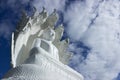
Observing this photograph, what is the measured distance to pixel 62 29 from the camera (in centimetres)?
1457

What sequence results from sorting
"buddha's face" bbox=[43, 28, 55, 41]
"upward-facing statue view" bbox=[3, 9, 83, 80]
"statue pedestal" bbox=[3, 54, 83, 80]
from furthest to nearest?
1. "buddha's face" bbox=[43, 28, 55, 41]
2. "upward-facing statue view" bbox=[3, 9, 83, 80]
3. "statue pedestal" bbox=[3, 54, 83, 80]

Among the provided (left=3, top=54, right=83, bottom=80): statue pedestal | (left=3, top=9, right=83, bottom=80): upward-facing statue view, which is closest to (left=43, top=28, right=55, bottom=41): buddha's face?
(left=3, top=9, right=83, bottom=80): upward-facing statue view

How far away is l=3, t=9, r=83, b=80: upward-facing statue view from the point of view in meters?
10.7

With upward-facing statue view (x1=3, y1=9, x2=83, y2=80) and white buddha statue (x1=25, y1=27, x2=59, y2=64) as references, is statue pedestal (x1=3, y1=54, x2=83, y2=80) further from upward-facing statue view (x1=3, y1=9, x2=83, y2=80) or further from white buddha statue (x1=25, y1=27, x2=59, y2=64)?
white buddha statue (x1=25, y1=27, x2=59, y2=64)

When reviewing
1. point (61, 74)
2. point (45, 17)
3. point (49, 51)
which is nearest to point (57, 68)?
point (61, 74)

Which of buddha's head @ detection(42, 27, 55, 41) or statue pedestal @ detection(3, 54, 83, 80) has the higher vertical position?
buddha's head @ detection(42, 27, 55, 41)

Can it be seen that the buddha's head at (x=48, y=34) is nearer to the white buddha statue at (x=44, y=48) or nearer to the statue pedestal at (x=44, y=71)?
the white buddha statue at (x=44, y=48)

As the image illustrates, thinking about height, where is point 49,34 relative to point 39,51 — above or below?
above

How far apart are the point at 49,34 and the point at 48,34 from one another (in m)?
0.05

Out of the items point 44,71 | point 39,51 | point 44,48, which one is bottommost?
point 44,71

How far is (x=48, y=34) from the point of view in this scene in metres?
13.7

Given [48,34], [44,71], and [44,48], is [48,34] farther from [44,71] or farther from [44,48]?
[44,71]

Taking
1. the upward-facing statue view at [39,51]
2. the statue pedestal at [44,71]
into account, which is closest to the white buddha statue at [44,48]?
the upward-facing statue view at [39,51]

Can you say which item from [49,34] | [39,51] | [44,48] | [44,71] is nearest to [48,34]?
[49,34]
